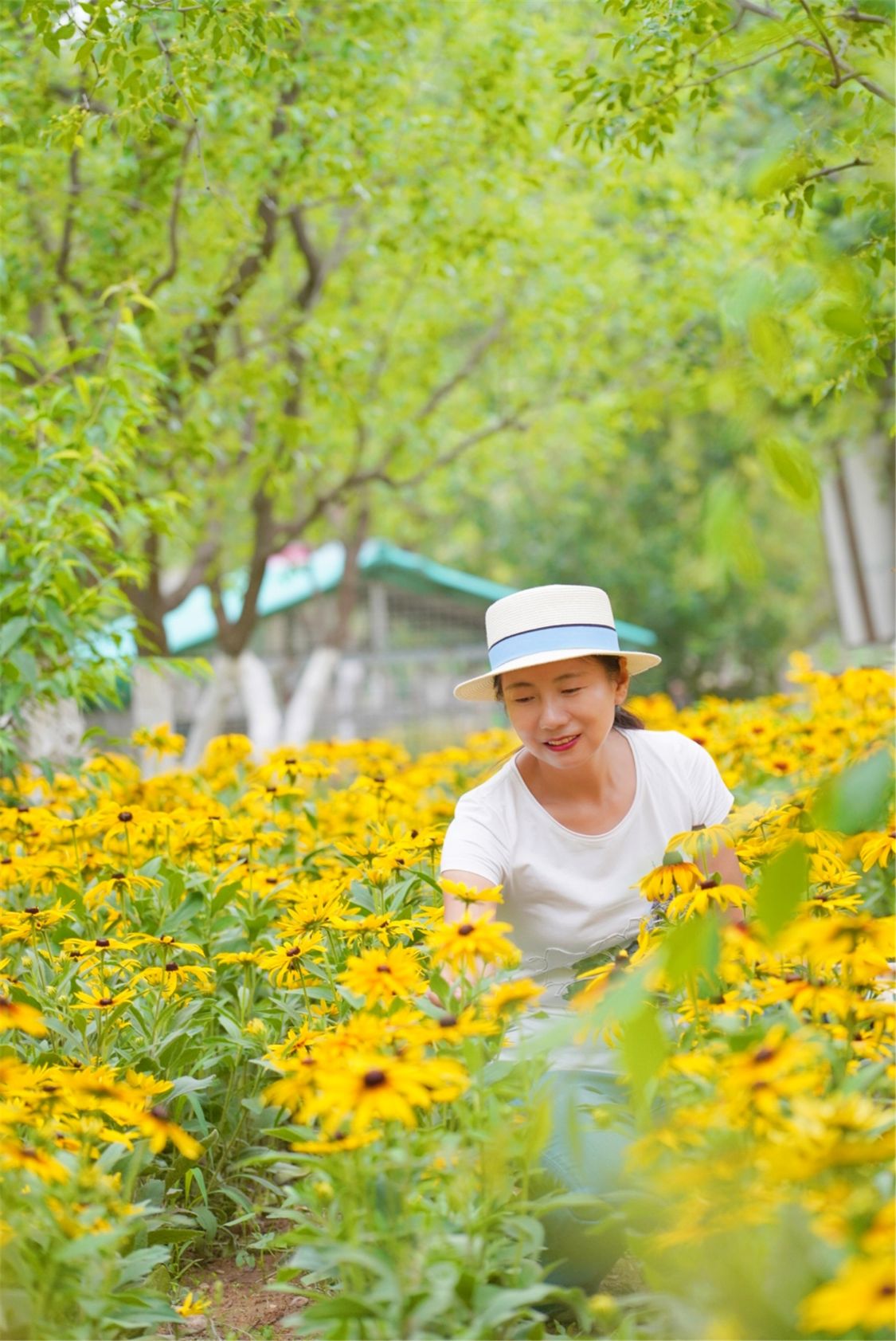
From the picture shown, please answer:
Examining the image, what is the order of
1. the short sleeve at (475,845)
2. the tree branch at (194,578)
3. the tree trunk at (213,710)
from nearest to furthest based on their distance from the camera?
1. the short sleeve at (475,845)
2. the tree branch at (194,578)
3. the tree trunk at (213,710)

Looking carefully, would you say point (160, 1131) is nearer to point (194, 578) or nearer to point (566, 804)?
point (566, 804)

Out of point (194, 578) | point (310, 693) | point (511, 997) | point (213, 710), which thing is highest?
point (194, 578)

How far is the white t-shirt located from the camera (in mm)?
2721

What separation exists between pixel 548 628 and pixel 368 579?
1221cm

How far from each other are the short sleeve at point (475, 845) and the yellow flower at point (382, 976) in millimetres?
518

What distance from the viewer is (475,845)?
2.62 metres

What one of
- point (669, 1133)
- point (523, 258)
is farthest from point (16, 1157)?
point (523, 258)

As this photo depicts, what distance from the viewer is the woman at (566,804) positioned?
269cm

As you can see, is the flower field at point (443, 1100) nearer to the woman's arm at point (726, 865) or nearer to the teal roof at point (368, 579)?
the woman's arm at point (726, 865)

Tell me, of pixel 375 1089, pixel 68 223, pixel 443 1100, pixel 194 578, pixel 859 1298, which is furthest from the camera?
pixel 194 578

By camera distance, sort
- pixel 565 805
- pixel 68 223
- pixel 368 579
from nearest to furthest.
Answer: pixel 565 805 < pixel 68 223 < pixel 368 579

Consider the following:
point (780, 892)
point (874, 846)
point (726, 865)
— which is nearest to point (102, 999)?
point (726, 865)

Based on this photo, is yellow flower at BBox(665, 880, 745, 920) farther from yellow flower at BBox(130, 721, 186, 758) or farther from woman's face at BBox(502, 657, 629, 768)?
yellow flower at BBox(130, 721, 186, 758)

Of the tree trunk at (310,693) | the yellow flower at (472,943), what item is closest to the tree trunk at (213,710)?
the tree trunk at (310,693)
